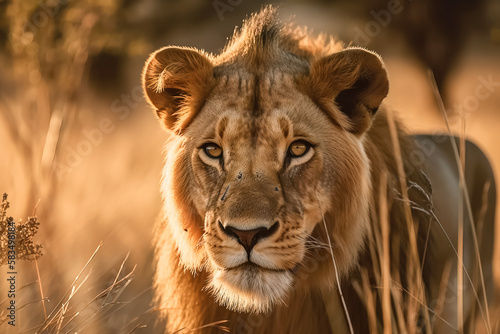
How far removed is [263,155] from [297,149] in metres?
0.22

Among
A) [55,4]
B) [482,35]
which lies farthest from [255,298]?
[482,35]

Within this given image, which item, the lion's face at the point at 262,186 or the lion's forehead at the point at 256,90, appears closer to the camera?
the lion's face at the point at 262,186

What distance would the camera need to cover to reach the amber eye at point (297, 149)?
163 inches

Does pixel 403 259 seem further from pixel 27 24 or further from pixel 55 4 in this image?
pixel 55 4

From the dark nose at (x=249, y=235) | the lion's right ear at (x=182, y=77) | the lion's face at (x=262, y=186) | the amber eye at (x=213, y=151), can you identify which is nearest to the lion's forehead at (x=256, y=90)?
the lion's face at (x=262, y=186)

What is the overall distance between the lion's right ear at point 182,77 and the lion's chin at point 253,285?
1174mm

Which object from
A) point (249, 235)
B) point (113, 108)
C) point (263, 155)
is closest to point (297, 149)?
point (263, 155)

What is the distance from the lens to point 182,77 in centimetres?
459

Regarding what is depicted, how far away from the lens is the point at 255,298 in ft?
12.7

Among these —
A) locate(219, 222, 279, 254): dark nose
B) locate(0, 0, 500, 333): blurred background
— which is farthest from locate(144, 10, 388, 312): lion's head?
locate(0, 0, 500, 333): blurred background

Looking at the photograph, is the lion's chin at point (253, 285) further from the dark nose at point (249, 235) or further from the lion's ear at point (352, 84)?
the lion's ear at point (352, 84)

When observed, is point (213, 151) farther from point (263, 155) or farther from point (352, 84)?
point (352, 84)

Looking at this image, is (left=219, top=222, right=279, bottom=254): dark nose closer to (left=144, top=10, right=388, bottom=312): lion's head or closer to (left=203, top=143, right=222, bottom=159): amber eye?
(left=144, top=10, right=388, bottom=312): lion's head

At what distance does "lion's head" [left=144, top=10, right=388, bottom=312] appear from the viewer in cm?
383
